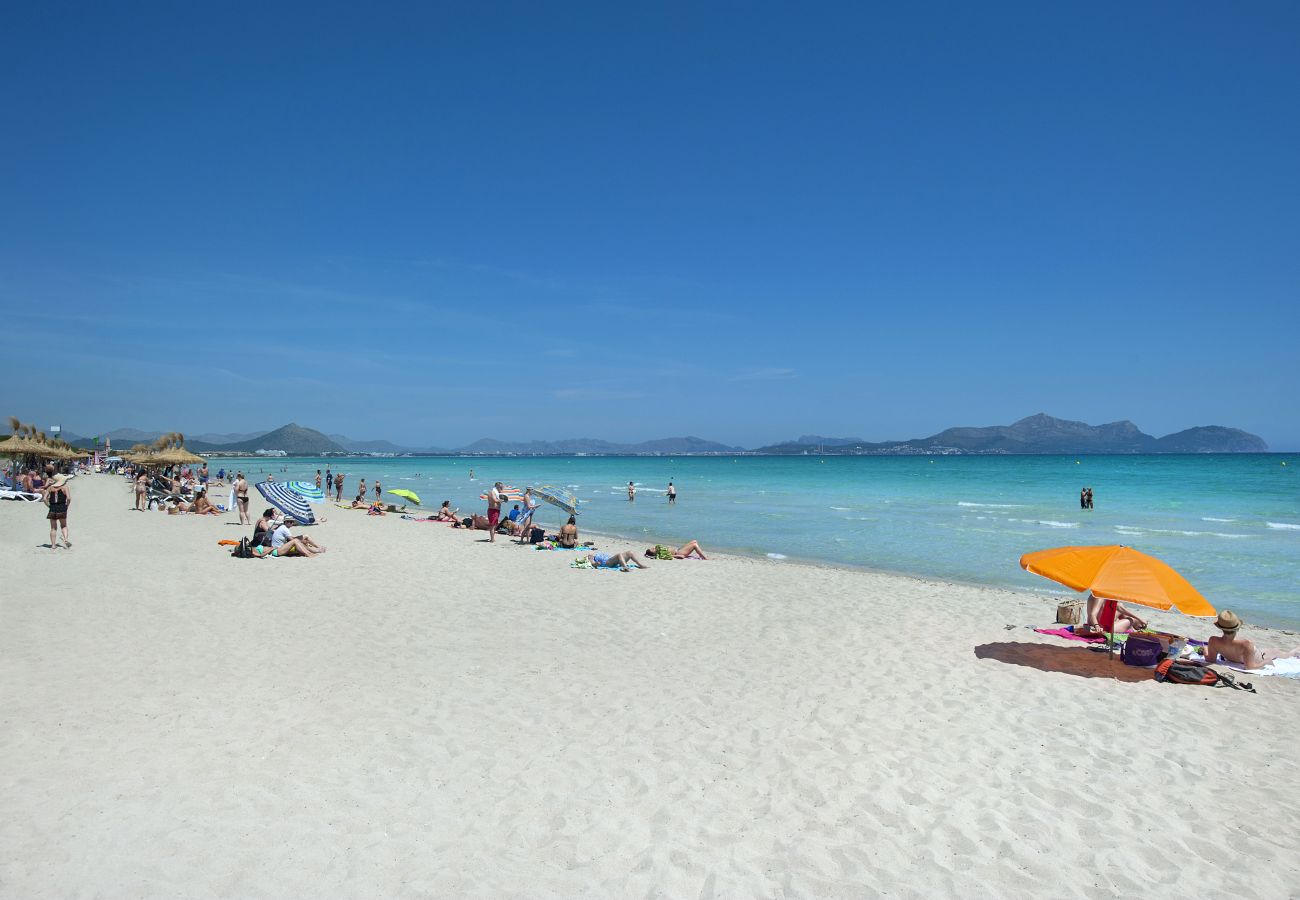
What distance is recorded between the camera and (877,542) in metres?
21.5

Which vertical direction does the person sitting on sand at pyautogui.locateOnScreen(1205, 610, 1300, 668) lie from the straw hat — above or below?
below

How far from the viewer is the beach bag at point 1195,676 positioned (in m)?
7.31

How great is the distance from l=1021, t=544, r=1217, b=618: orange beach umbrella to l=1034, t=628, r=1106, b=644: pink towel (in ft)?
5.23

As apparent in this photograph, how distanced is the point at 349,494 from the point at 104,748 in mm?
47043

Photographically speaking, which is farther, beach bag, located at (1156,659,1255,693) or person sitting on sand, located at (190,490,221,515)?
person sitting on sand, located at (190,490,221,515)

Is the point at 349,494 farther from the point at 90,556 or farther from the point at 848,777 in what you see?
the point at 848,777

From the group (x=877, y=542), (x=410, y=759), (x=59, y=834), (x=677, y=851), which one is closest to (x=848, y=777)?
(x=677, y=851)

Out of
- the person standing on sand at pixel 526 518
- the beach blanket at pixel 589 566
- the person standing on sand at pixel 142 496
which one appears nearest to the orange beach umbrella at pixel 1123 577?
the beach blanket at pixel 589 566

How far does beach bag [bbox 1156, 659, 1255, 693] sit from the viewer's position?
7.31 meters

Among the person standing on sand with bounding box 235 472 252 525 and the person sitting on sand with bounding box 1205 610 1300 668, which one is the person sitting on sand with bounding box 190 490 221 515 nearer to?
the person standing on sand with bounding box 235 472 252 525

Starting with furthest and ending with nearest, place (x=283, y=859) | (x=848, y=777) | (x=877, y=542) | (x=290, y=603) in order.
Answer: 1. (x=877, y=542)
2. (x=290, y=603)
3. (x=848, y=777)
4. (x=283, y=859)

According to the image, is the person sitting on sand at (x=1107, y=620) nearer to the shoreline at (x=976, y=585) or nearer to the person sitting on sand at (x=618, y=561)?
the shoreline at (x=976, y=585)

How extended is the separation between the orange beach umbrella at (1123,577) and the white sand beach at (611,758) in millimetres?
948

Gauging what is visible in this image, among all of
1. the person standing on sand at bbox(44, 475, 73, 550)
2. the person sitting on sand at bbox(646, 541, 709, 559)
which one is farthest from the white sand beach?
the person sitting on sand at bbox(646, 541, 709, 559)
